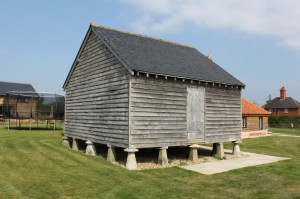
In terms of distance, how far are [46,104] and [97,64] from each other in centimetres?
1753

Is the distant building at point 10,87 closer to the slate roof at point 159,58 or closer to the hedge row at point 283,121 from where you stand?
the slate roof at point 159,58

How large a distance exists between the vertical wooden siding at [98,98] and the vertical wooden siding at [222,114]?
5.33 meters

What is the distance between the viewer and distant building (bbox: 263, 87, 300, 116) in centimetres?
6921

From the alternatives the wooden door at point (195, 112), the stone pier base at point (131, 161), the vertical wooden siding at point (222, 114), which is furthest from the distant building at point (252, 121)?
the stone pier base at point (131, 161)

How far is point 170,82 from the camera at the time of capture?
14.9m

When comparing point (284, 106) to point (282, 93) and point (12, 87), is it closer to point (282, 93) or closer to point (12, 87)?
point (282, 93)

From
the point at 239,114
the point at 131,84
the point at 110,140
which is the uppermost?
the point at 131,84

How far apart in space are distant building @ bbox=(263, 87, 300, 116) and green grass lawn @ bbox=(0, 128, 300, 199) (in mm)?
60313

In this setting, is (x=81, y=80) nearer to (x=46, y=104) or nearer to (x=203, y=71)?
(x=203, y=71)

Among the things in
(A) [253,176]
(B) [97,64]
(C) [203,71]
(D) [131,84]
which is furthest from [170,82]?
(A) [253,176]

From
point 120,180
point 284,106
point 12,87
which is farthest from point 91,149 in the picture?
point 284,106

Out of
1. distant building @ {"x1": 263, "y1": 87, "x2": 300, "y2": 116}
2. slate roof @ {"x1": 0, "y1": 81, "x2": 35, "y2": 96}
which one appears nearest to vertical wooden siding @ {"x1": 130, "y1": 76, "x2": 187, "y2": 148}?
slate roof @ {"x1": 0, "y1": 81, "x2": 35, "y2": 96}

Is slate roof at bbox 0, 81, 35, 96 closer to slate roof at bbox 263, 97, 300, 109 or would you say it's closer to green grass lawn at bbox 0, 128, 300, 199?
green grass lawn at bbox 0, 128, 300, 199

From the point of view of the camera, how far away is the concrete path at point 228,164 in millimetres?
13664
